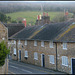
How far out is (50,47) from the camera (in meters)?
27.9

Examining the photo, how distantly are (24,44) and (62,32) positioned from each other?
34.5 ft

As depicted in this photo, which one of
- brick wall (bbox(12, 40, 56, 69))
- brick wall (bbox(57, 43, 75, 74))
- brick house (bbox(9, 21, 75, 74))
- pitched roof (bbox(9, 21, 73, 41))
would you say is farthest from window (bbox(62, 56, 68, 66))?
pitched roof (bbox(9, 21, 73, 41))

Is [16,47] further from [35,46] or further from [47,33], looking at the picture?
[47,33]

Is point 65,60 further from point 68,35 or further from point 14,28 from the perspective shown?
point 14,28

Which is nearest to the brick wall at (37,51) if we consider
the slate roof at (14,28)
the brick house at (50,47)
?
the brick house at (50,47)

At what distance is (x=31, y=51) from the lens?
108 feet

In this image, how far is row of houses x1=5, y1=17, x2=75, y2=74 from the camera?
2405 cm

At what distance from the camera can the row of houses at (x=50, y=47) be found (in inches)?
947

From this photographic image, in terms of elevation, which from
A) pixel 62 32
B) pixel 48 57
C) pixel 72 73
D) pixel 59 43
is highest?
pixel 62 32

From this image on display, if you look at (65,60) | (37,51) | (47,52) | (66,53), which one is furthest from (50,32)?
(65,60)

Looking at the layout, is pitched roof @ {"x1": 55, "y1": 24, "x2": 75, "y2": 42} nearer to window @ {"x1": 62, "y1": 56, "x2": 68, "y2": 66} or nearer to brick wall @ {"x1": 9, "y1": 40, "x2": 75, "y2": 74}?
brick wall @ {"x1": 9, "y1": 40, "x2": 75, "y2": 74}

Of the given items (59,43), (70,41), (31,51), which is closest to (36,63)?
(31,51)

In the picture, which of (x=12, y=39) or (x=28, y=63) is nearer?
(x=28, y=63)

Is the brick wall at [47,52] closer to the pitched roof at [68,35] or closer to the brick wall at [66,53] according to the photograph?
the brick wall at [66,53]
